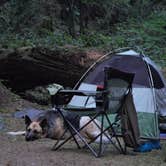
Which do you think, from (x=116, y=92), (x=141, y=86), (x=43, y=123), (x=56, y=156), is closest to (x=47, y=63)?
(x=141, y=86)

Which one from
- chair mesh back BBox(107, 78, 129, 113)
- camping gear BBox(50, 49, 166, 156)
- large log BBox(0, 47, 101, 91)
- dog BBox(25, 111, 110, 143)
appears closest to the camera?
chair mesh back BBox(107, 78, 129, 113)

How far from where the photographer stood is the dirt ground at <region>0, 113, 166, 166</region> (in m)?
5.82

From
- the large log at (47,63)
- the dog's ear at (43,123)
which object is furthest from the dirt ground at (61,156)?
the large log at (47,63)

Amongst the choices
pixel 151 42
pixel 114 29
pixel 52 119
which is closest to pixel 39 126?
Result: pixel 52 119

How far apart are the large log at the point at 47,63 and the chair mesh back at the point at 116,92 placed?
4567 millimetres

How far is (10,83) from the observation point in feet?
40.8

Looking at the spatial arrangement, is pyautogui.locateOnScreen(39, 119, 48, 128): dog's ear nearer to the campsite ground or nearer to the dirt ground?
the campsite ground

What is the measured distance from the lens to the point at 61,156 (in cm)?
624

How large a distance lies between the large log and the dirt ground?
12.8 ft

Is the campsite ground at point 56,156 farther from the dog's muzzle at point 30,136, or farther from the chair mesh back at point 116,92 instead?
the chair mesh back at point 116,92

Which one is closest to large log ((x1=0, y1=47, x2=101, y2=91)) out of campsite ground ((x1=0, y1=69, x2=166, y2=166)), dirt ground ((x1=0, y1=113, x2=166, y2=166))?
campsite ground ((x1=0, y1=69, x2=166, y2=166))

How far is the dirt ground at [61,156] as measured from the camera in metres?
5.82

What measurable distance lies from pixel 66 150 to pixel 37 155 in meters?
0.64


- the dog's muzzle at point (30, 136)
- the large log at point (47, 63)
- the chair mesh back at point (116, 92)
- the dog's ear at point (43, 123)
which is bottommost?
the dog's muzzle at point (30, 136)
